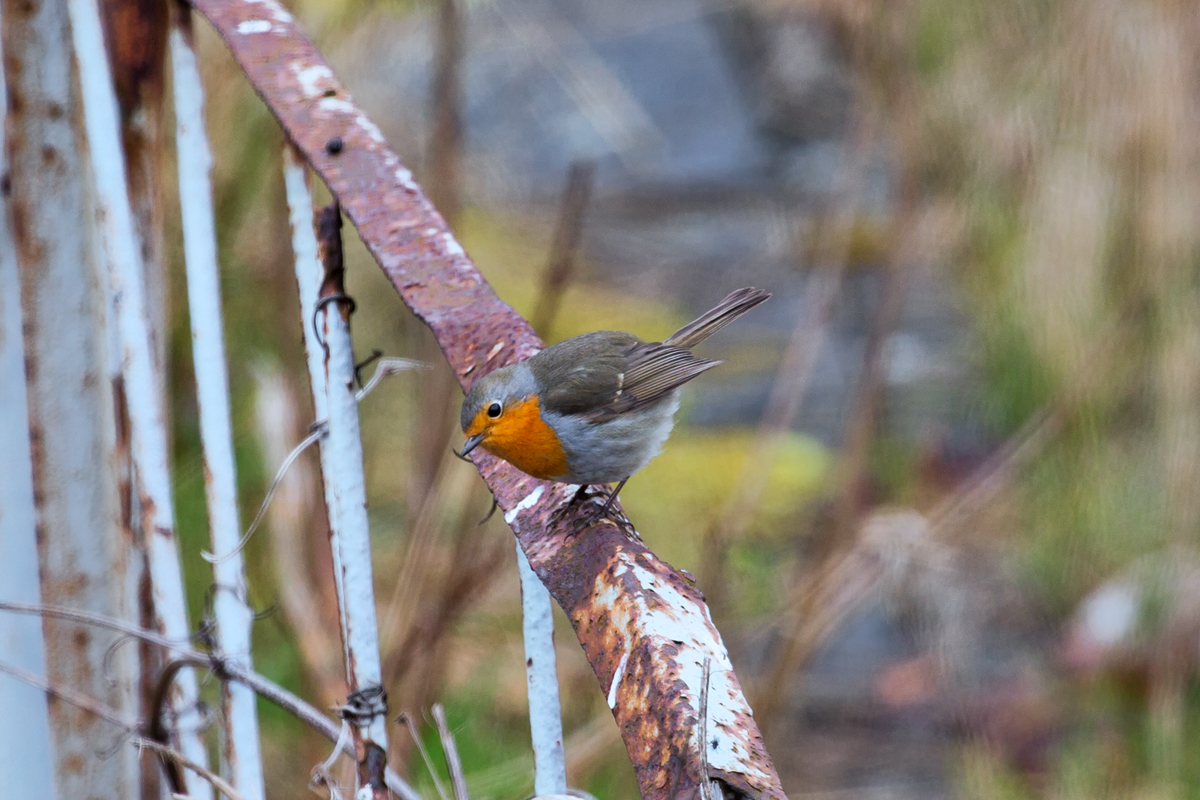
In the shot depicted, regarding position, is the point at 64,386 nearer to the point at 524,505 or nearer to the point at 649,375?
the point at 524,505

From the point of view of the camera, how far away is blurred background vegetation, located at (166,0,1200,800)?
2.74m

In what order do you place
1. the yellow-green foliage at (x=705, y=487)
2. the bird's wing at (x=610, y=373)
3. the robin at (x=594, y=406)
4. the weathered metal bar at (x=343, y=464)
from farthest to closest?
the yellow-green foliage at (x=705, y=487)
the bird's wing at (x=610, y=373)
the robin at (x=594, y=406)
the weathered metal bar at (x=343, y=464)

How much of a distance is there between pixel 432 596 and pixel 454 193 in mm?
1031

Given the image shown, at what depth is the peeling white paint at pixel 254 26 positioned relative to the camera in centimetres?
148

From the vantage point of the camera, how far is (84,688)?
1668 mm

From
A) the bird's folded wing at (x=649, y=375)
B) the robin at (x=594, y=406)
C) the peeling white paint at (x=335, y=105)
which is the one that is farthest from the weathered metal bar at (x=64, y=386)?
A: the bird's folded wing at (x=649, y=375)

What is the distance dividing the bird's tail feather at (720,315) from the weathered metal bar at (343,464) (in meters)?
1.07

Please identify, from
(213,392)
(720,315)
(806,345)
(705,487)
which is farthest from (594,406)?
(705,487)

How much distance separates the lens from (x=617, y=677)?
0.89 meters

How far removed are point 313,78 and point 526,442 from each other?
780 millimetres

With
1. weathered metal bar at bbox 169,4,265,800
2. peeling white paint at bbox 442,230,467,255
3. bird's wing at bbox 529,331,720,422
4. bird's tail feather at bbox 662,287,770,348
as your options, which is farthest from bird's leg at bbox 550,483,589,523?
bird's tail feather at bbox 662,287,770,348

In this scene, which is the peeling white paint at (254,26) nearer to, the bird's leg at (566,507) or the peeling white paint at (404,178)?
the peeling white paint at (404,178)

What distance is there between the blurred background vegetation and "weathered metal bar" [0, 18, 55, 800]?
0.84 m

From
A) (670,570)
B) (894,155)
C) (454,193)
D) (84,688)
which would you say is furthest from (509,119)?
(670,570)
